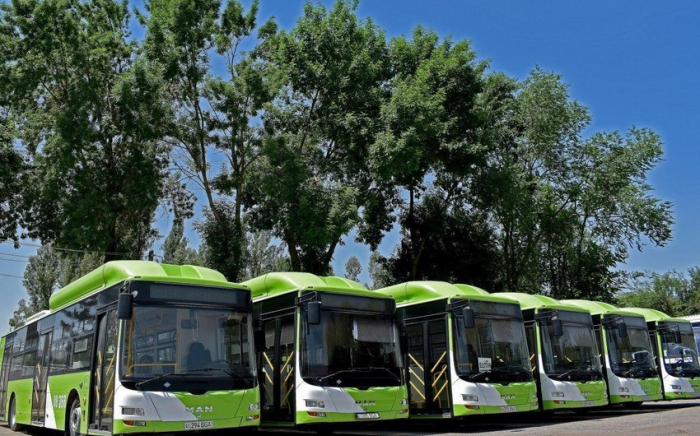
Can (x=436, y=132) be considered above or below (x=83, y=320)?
above

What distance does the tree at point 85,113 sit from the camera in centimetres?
2411

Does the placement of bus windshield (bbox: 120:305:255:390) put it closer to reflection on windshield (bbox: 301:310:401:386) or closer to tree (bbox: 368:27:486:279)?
reflection on windshield (bbox: 301:310:401:386)

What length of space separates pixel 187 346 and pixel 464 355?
600 centimetres

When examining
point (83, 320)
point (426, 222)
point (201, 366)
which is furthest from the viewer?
point (426, 222)

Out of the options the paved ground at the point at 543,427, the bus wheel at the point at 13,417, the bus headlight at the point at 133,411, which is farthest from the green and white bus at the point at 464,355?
the bus wheel at the point at 13,417

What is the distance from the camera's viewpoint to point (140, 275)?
10.9 metres

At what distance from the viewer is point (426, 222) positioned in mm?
31938

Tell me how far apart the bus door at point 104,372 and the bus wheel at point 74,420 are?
98 centimetres

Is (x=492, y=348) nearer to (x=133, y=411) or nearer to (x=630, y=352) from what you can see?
(x=630, y=352)

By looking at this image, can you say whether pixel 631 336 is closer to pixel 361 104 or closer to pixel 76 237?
pixel 361 104

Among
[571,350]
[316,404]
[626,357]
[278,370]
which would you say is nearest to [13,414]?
[278,370]

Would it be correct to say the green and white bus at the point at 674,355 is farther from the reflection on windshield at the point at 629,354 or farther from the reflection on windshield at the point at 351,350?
the reflection on windshield at the point at 351,350

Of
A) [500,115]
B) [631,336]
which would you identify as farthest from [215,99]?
[631,336]

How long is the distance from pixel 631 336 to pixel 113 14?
920 inches
